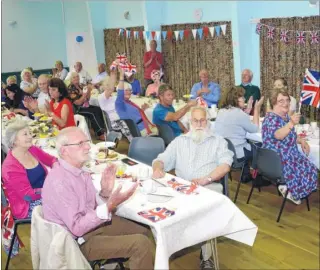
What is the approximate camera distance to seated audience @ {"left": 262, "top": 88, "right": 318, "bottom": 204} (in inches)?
145

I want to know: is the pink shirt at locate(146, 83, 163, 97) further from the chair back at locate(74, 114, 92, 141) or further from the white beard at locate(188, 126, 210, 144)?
the white beard at locate(188, 126, 210, 144)

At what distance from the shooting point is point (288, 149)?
3.75 m

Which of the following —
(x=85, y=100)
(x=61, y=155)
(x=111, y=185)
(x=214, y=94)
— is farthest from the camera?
(x=214, y=94)

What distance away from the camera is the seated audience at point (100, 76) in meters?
3.53

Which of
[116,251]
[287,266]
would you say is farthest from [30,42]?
[287,266]

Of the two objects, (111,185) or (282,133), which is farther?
(282,133)

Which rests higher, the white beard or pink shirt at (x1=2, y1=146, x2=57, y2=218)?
the white beard

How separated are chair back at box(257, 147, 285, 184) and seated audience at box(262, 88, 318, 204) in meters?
0.09

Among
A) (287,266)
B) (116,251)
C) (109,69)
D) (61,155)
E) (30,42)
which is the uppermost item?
(30,42)

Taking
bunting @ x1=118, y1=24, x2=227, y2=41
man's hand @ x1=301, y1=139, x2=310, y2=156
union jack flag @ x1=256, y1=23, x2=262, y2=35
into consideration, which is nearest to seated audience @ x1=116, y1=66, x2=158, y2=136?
bunting @ x1=118, y1=24, x2=227, y2=41

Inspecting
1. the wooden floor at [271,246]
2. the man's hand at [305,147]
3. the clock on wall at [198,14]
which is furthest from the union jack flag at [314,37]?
the wooden floor at [271,246]

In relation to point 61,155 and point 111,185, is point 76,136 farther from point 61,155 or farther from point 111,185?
point 111,185

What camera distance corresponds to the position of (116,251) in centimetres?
243

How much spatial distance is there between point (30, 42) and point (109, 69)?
1.09 m
